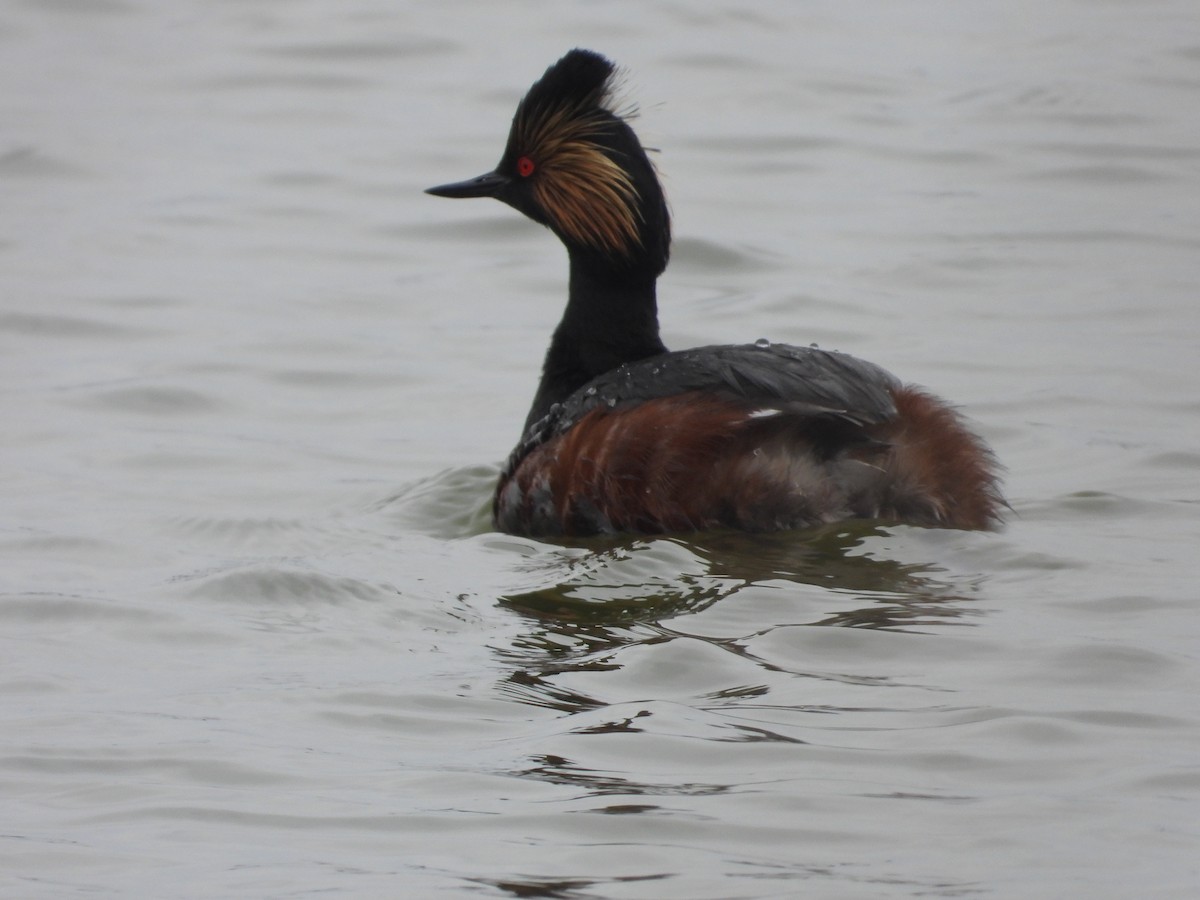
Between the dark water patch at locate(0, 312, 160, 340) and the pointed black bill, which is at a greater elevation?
the pointed black bill

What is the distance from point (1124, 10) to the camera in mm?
18984

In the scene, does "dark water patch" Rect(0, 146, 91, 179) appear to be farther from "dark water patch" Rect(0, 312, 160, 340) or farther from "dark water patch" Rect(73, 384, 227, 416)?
"dark water patch" Rect(73, 384, 227, 416)

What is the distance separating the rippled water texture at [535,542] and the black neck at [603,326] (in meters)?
0.63

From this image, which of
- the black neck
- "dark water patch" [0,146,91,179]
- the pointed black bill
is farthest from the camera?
"dark water patch" [0,146,91,179]

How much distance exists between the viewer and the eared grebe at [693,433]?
6.33m

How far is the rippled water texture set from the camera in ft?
14.2

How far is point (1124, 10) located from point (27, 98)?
33.9 ft

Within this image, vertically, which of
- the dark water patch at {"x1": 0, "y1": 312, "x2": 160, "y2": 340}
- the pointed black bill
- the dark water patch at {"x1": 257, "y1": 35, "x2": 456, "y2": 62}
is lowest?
the dark water patch at {"x1": 0, "y1": 312, "x2": 160, "y2": 340}

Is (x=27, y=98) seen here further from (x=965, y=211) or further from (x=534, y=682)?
(x=534, y=682)

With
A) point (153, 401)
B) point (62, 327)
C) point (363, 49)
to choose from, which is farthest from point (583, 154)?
point (363, 49)

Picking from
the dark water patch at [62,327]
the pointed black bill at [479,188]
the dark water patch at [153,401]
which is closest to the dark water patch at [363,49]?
the dark water patch at [62,327]

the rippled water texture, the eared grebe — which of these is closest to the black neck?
the eared grebe

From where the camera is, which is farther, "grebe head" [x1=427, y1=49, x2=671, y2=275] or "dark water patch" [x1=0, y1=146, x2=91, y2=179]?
"dark water patch" [x1=0, y1=146, x2=91, y2=179]

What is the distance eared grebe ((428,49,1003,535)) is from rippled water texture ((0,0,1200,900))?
172 millimetres
